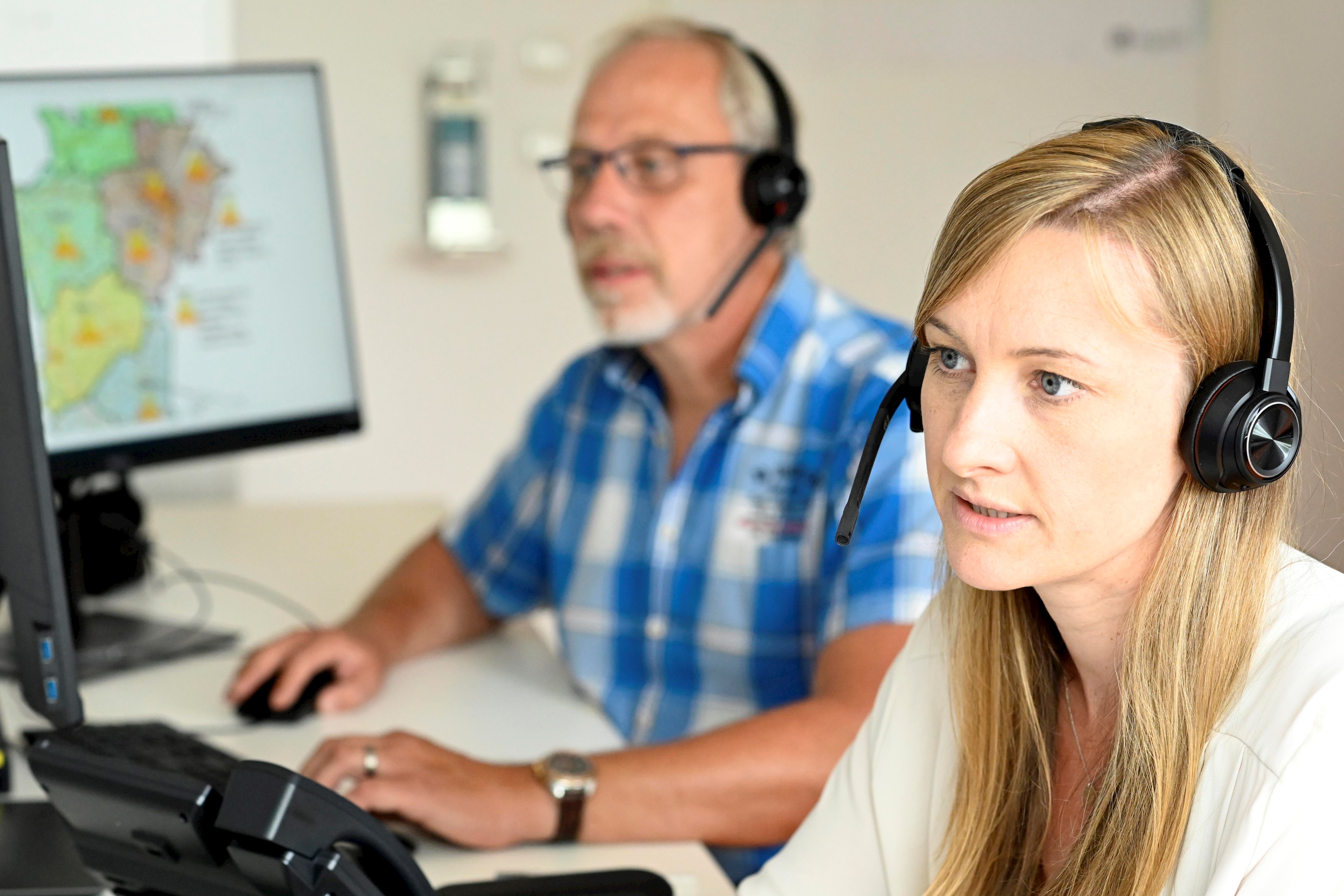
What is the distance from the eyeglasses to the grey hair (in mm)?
30

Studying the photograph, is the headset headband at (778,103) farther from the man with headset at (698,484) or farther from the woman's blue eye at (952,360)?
the woman's blue eye at (952,360)

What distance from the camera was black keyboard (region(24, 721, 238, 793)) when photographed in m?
0.73

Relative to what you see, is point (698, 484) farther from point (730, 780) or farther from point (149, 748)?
point (149, 748)

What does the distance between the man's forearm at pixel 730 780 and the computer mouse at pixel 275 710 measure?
0.38 meters

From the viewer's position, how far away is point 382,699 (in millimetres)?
1425

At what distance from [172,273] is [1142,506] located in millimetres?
1180

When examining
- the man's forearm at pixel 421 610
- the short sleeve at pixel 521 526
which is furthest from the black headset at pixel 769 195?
the man's forearm at pixel 421 610

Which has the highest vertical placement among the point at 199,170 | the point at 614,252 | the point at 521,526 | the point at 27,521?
the point at 199,170

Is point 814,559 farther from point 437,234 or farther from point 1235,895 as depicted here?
point 437,234

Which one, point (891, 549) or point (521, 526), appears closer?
point (891, 549)

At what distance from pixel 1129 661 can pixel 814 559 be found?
0.64 m

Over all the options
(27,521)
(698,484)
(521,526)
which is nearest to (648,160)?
(698,484)

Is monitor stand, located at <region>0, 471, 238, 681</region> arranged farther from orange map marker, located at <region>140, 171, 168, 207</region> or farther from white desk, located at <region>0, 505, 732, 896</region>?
orange map marker, located at <region>140, 171, 168, 207</region>

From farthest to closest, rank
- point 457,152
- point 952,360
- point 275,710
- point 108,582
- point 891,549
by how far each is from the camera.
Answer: point 457,152
point 108,582
point 275,710
point 891,549
point 952,360
